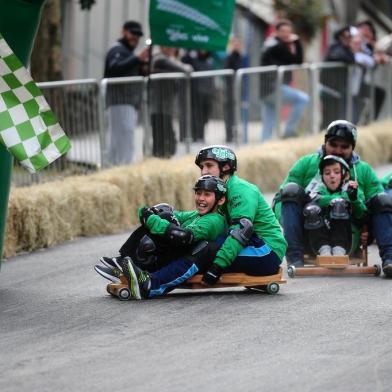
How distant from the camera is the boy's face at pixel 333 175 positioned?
11.0 m

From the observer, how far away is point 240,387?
669 centimetres

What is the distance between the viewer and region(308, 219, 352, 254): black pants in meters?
11.1

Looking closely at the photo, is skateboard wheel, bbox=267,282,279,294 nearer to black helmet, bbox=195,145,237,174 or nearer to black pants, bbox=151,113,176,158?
black helmet, bbox=195,145,237,174

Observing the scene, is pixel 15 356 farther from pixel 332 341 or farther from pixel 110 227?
pixel 110 227

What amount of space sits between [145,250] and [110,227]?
4252mm

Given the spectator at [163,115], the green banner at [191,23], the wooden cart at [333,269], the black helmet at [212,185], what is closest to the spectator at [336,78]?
the green banner at [191,23]

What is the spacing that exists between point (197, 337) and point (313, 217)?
126 inches

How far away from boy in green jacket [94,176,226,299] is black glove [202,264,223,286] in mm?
81

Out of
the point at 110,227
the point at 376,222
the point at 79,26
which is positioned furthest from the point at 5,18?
the point at 79,26

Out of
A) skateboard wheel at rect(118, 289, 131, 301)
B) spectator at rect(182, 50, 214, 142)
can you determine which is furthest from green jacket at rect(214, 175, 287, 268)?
spectator at rect(182, 50, 214, 142)

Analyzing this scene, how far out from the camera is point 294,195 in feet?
36.5

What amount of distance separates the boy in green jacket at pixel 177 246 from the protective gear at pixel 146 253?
37 mm

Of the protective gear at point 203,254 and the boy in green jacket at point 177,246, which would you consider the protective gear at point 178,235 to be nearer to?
the boy in green jacket at point 177,246

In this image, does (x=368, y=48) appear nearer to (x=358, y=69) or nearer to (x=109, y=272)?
(x=358, y=69)
